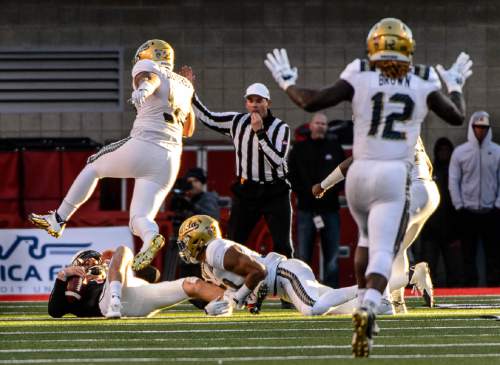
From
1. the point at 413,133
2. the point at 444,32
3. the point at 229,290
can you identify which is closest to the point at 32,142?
the point at 444,32

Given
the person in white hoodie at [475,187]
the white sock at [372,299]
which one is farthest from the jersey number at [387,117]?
the person in white hoodie at [475,187]

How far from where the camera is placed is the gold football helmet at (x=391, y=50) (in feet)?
28.6

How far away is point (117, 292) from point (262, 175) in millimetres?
2096

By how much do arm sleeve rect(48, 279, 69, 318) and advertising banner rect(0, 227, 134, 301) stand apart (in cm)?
408

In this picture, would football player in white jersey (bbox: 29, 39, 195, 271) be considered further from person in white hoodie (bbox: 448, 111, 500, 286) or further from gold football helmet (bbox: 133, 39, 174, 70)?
person in white hoodie (bbox: 448, 111, 500, 286)

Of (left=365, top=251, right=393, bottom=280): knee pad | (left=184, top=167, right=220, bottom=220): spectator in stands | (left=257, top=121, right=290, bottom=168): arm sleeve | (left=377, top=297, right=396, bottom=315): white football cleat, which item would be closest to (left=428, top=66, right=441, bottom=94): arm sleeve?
(left=365, top=251, right=393, bottom=280): knee pad

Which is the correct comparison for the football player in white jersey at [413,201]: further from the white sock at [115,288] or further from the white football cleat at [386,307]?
the white sock at [115,288]

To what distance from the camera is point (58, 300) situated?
10.9 metres

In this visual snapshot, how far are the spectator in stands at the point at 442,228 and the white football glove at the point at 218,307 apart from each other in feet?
18.7

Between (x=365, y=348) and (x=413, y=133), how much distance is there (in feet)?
4.67

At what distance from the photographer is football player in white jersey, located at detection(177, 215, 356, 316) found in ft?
34.6

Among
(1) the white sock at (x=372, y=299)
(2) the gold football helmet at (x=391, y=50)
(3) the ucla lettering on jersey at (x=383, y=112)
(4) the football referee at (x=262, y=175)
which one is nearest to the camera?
(1) the white sock at (x=372, y=299)

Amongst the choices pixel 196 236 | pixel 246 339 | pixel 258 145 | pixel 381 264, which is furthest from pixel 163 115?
pixel 381 264

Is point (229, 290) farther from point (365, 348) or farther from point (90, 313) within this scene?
point (365, 348)
